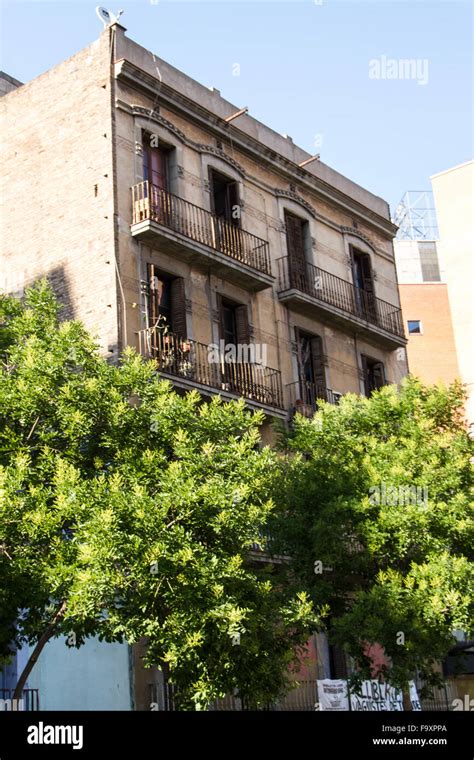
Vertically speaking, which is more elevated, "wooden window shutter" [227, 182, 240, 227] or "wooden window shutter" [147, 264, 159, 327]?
"wooden window shutter" [227, 182, 240, 227]

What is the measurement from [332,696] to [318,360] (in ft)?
30.6

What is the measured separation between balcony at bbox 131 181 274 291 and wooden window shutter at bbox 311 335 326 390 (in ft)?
9.09

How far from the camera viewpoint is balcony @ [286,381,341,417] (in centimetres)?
2559

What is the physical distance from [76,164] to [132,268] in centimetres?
319

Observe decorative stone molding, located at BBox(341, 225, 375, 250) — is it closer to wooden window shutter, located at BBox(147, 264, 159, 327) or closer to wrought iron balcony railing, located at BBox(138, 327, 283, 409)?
wrought iron balcony railing, located at BBox(138, 327, 283, 409)

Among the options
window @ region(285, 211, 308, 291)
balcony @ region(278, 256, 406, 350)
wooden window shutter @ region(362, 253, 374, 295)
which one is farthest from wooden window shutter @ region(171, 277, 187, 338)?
wooden window shutter @ region(362, 253, 374, 295)

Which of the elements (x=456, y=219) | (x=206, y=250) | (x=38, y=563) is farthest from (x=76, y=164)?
(x=456, y=219)

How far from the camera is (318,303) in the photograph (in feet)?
89.0

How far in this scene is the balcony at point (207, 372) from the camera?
2184 centimetres

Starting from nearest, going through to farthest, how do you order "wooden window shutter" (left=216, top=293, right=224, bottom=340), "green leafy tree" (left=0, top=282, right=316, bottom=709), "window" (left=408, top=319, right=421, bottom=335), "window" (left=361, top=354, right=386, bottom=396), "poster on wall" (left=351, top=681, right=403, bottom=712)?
1. "green leafy tree" (left=0, top=282, right=316, bottom=709)
2. "poster on wall" (left=351, top=681, right=403, bottom=712)
3. "wooden window shutter" (left=216, top=293, right=224, bottom=340)
4. "window" (left=361, top=354, right=386, bottom=396)
5. "window" (left=408, top=319, right=421, bottom=335)

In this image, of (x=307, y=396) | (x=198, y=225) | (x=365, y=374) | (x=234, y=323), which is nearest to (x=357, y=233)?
(x=365, y=374)

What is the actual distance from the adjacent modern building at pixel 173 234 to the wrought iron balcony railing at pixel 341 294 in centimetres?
6

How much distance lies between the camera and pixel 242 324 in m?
25.5

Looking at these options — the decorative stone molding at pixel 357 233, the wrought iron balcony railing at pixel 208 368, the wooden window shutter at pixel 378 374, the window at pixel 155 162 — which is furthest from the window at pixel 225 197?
the wooden window shutter at pixel 378 374
